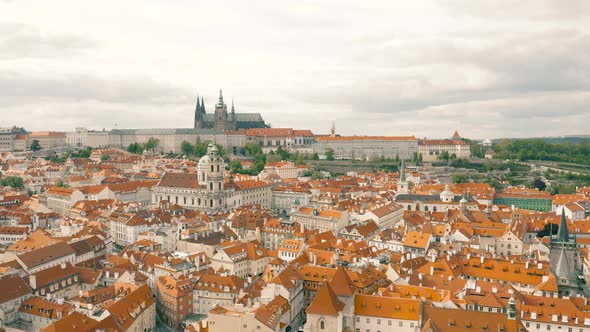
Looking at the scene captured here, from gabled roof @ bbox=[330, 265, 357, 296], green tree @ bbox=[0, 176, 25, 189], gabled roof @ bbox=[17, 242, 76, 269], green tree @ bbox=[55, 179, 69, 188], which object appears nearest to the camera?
gabled roof @ bbox=[330, 265, 357, 296]

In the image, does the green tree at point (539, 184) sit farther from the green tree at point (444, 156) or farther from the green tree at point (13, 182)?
the green tree at point (13, 182)

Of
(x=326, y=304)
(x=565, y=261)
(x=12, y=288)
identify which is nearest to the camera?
(x=326, y=304)

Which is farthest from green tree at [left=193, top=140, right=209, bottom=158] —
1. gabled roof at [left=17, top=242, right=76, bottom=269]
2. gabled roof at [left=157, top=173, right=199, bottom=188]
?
gabled roof at [left=17, top=242, right=76, bottom=269]

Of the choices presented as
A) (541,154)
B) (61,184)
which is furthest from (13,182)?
(541,154)

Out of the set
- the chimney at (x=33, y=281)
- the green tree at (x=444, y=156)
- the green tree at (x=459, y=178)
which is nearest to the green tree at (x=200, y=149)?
the green tree at (x=444, y=156)

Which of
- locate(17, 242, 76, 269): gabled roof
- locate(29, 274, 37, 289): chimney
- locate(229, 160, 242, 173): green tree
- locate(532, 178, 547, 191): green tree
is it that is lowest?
locate(29, 274, 37, 289): chimney

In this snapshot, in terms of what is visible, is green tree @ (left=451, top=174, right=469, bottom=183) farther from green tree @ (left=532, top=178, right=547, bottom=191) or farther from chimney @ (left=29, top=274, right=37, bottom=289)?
chimney @ (left=29, top=274, right=37, bottom=289)

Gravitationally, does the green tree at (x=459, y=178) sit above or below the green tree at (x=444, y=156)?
below

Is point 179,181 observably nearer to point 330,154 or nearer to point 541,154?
point 330,154

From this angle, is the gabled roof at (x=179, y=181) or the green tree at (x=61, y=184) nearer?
the gabled roof at (x=179, y=181)

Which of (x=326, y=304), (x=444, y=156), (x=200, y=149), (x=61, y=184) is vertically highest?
(x=200, y=149)

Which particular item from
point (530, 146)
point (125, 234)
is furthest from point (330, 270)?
point (530, 146)
